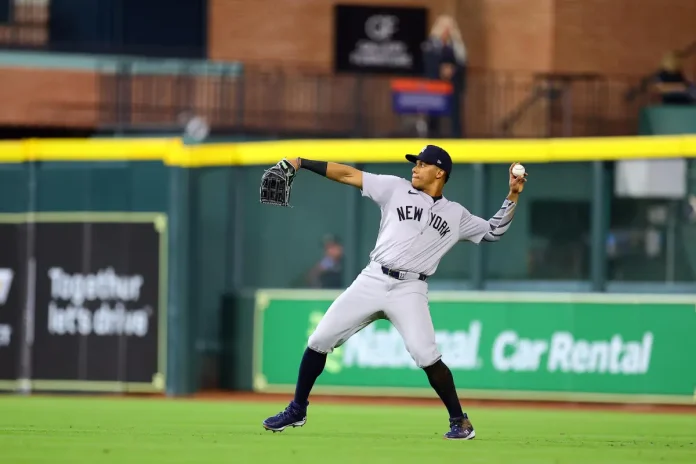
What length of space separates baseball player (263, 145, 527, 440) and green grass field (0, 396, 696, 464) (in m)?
0.43

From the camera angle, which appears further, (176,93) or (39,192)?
(176,93)

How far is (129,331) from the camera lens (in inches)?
648

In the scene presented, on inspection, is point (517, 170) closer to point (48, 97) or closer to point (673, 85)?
point (673, 85)

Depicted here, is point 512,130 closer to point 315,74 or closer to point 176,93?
point 315,74

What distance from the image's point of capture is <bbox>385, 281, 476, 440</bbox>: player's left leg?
10.3 meters

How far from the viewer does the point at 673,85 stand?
22516 millimetres

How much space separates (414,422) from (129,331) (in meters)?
4.75

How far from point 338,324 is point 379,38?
653 inches

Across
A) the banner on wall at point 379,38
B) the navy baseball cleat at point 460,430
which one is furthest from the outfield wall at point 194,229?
the banner on wall at point 379,38

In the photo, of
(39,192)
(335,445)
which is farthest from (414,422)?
(39,192)

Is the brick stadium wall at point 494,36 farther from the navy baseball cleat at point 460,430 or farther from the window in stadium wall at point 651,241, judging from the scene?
the navy baseball cleat at point 460,430

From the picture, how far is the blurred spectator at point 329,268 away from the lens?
16828 millimetres

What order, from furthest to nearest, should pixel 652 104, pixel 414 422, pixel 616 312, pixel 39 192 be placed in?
1. pixel 652 104
2. pixel 39 192
3. pixel 616 312
4. pixel 414 422

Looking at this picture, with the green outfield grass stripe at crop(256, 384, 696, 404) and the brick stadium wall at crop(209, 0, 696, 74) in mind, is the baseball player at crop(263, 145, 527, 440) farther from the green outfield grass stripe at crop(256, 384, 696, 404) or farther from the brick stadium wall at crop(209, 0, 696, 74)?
the brick stadium wall at crop(209, 0, 696, 74)
